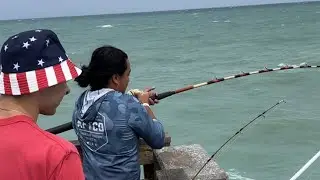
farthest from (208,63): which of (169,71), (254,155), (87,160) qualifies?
(87,160)

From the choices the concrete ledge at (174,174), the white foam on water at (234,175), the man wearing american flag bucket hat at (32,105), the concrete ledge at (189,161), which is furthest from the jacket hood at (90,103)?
the white foam on water at (234,175)

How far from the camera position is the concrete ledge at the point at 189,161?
273 centimetres

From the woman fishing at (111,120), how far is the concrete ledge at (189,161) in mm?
374

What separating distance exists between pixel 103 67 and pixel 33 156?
1076 millimetres

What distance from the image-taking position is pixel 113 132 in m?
2.42

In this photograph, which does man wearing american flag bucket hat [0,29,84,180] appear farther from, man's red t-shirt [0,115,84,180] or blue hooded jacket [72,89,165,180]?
blue hooded jacket [72,89,165,180]

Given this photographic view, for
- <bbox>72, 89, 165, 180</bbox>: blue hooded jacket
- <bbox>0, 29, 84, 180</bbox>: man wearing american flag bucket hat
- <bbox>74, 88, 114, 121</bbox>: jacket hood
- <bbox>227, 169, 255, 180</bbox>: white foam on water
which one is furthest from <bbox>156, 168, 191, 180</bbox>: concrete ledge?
<bbox>227, 169, 255, 180</bbox>: white foam on water

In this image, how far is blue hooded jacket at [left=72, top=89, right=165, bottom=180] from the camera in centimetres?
239

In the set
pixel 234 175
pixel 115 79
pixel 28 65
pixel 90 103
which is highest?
pixel 28 65

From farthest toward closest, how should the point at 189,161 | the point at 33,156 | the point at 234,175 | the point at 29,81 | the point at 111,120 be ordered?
the point at 234,175, the point at 189,161, the point at 111,120, the point at 29,81, the point at 33,156

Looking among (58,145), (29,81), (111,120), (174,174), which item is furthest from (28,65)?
(174,174)

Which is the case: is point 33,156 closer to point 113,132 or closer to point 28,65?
point 28,65

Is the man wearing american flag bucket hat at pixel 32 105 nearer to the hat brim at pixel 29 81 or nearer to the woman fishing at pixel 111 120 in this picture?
the hat brim at pixel 29 81

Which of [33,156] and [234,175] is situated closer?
[33,156]
